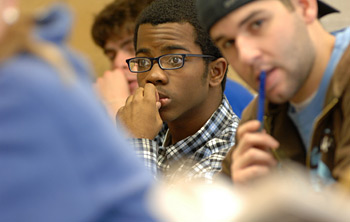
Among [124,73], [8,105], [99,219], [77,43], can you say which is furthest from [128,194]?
[77,43]

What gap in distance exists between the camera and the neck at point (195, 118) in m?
1.81

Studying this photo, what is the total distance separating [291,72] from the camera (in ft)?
3.61

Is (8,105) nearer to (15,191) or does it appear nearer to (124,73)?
(15,191)

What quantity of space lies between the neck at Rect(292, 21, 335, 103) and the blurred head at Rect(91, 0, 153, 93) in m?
1.26

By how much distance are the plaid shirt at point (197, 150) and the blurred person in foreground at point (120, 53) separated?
27cm

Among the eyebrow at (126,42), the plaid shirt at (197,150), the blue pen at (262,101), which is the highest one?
the eyebrow at (126,42)

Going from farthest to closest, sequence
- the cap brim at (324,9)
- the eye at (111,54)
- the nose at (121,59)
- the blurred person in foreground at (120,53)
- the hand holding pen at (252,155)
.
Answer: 1. the eye at (111,54)
2. the nose at (121,59)
3. the blurred person in foreground at (120,53)
4. the cap brim at (324,9)
5. the hand holding pen at (252,155)

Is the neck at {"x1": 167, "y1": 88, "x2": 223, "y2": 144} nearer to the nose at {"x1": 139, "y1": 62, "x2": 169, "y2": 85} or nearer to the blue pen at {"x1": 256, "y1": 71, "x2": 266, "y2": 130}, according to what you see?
the nose at {"x1": 139, "y1": 62, "x2": 169, "y2": 85}

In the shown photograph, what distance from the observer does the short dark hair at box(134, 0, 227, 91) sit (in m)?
1.81

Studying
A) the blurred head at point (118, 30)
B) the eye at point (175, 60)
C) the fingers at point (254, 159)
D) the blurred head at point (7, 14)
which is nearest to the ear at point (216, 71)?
the eye at point (175, 60)

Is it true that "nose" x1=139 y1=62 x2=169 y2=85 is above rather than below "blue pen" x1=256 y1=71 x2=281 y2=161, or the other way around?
above

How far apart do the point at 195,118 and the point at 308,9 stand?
0.73 meters

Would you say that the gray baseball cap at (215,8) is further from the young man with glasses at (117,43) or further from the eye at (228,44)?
the young man with glasses at (117,43)

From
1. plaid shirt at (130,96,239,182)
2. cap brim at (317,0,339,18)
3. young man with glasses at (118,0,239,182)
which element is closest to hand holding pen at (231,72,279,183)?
cap brim at (317,0,339,18)
